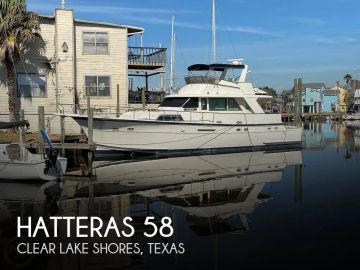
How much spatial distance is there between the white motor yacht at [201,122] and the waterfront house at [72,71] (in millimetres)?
3836

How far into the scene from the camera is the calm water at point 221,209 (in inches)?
310

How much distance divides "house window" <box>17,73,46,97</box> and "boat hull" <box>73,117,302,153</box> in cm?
556

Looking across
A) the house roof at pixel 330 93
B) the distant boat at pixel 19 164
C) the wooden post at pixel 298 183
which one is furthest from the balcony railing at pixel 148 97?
the house roof at pixel 330 93

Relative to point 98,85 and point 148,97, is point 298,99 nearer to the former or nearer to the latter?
point 148,97

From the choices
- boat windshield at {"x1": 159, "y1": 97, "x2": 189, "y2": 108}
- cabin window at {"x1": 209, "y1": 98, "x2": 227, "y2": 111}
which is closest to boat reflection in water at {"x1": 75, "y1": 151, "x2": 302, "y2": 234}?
cabin window at {"x1": 209, "y1": 98, "x2": 227, "y2": 111}

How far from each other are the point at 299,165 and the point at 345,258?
1346cm

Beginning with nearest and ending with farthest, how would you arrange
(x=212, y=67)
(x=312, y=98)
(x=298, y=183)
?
1. (x=298, y=183)
2. (x=212, y=67)
3. (x=312, y=98)

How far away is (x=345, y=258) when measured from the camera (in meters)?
7.91

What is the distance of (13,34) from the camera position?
24.1 metres

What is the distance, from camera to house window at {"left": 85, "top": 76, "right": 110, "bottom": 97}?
1070 inches

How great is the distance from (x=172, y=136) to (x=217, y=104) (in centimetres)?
334

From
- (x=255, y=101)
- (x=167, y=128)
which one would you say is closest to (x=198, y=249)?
(x=167, y=128)

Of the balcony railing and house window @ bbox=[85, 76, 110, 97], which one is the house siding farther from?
the balcony railing

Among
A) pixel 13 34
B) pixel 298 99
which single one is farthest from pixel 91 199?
pixel 298 99
